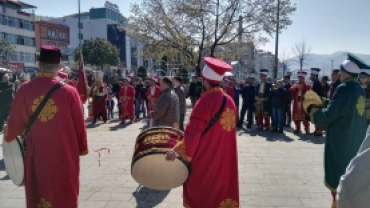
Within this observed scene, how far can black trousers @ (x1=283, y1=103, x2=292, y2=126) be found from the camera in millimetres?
12125

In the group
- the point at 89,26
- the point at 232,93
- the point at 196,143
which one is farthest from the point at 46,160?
the point at 89,26

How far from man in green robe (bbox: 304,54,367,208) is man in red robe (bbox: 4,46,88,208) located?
279cm

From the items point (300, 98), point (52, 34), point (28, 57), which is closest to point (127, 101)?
point (300, 98)

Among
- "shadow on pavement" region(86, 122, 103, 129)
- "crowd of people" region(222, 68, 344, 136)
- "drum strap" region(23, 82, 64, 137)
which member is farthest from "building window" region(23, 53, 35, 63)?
"drum strap" region(23, 82, 64, 137)

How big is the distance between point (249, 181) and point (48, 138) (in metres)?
3.63

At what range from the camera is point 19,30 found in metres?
58.1

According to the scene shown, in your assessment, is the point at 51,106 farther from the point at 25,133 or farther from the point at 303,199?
the point at 303,199

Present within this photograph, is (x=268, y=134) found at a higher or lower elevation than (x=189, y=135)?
lower

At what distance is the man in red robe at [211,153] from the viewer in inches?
136

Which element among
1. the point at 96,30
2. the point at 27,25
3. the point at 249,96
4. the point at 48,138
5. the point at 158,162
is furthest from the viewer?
the point at 96,30

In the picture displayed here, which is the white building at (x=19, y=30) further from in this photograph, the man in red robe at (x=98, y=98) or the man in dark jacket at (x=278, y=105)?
the man in dark jacket at (x=278, y=105)

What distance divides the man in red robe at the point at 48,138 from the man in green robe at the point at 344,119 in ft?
9.16

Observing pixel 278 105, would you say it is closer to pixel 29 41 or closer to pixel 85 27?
pixel 29 41

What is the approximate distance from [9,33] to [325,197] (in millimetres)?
61321
